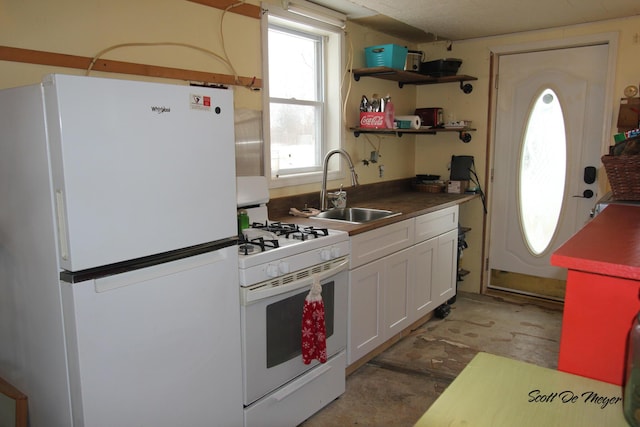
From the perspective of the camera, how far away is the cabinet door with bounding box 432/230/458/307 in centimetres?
371

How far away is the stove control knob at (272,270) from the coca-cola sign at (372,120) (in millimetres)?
1825

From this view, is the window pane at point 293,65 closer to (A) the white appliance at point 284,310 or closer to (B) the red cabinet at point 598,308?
(A) the white appliance at point 284,310

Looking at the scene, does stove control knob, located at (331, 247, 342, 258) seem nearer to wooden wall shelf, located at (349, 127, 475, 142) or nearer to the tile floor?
the tile floor

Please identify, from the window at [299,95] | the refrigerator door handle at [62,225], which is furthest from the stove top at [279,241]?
the refrigerator door handle at [62,225]

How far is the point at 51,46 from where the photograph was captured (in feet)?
6.45

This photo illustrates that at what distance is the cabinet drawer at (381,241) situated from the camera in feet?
8.91

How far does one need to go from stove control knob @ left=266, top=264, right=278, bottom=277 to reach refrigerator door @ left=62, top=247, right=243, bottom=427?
0.18 m

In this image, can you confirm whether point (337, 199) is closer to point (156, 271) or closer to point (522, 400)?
point (156, 271)

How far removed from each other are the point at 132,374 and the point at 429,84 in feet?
12.2

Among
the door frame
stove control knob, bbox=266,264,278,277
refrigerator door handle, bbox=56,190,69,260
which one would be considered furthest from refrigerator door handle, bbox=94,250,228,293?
the door frame

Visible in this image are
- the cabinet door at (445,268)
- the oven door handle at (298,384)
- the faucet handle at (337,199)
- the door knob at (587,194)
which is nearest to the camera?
the oven door handle at (298,384)

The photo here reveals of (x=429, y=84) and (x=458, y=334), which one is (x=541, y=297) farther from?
(x=429, y=84)

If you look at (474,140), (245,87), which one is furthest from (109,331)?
(474,140)

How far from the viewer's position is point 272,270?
2.12 meters
